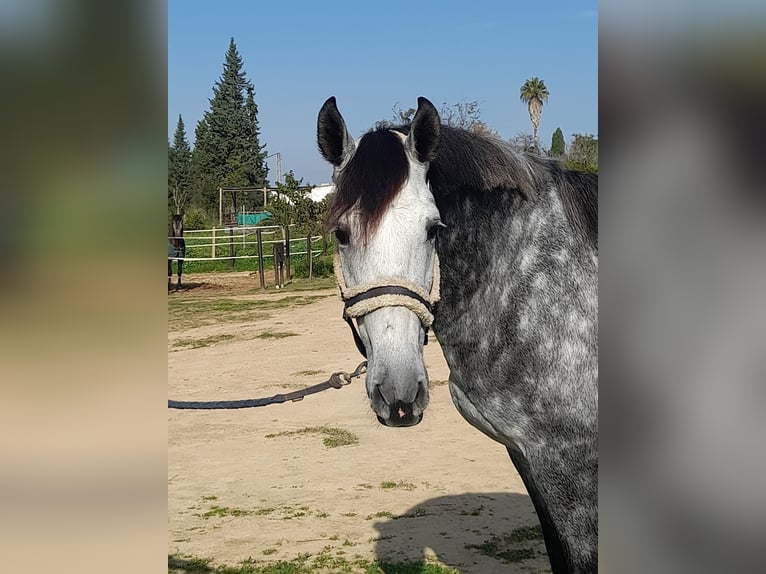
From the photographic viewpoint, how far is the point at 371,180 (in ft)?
7.86

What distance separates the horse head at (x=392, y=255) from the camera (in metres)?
2.26

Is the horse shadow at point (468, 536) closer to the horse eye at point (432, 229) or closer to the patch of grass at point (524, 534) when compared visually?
the patch of grass at point (524, 534)

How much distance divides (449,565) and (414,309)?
2892mm

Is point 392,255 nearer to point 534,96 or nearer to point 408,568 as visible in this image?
point 408,568

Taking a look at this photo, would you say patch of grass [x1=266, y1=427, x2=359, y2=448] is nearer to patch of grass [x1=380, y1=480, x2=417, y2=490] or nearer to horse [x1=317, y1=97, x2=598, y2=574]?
patch of grass [x1=380, y1=480, x2=417, y2=490]

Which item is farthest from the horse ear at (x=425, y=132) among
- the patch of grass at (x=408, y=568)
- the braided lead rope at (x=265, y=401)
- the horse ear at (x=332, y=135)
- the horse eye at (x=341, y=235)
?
the patch of grass at (x=408, y=568)

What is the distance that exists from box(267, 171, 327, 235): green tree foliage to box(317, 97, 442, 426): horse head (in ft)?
63.2

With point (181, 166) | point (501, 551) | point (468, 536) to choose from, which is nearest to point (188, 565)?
point (468, 536)

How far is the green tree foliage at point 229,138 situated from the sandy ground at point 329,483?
130ft

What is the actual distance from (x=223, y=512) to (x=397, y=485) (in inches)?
61.0
